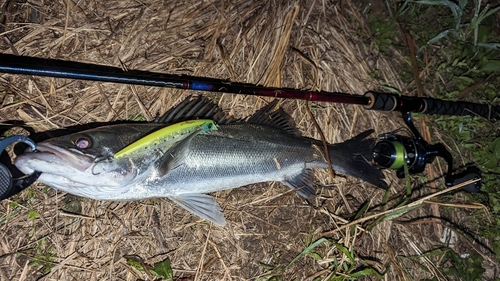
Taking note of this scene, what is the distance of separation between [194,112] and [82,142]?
936 mm

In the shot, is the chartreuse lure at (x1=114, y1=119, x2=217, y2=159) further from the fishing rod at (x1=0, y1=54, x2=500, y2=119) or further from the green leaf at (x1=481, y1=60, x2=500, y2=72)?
the green leaf at (x1=481, y1=60, x2=500, y2=72)

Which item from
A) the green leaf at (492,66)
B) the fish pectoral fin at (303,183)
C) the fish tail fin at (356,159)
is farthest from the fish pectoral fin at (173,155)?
the green leaf at (492,66)

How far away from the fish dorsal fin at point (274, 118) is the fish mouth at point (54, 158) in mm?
1438

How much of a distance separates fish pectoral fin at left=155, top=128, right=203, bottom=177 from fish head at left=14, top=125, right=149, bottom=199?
0.65 feet

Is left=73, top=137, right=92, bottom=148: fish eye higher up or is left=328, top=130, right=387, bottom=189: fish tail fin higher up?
left=73, top=137, right=92, bottom=148: fish eye

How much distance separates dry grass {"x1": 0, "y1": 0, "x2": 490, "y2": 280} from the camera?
123 inches

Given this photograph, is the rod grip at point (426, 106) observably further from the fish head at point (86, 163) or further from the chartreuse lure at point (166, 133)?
the fish head at point (86, 163)

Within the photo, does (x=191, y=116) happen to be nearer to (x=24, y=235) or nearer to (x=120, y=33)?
(x=120, y=33)

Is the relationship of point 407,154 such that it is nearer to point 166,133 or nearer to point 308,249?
point 308,249

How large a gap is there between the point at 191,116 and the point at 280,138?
2.72 feet

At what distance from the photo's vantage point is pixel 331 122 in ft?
12.8

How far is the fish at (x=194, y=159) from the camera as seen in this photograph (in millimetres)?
2549

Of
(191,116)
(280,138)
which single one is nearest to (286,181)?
(280,138)

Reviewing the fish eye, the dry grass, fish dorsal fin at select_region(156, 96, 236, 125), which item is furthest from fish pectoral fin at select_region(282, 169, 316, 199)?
the fish eye
